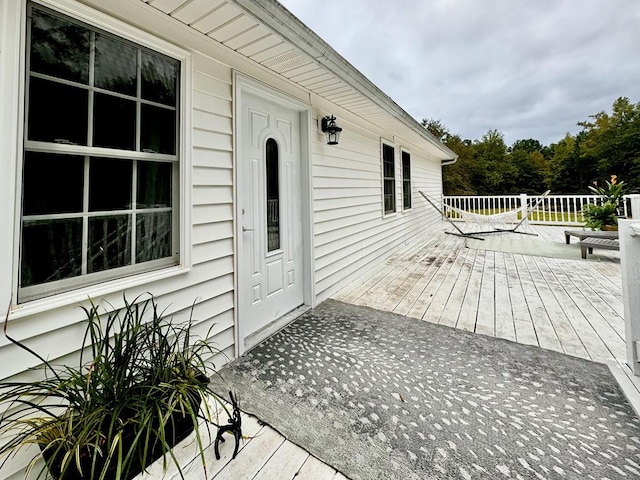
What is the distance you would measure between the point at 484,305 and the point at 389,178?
131 inches

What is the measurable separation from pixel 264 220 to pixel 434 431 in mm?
2011

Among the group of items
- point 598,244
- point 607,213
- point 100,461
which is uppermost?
point 607,213

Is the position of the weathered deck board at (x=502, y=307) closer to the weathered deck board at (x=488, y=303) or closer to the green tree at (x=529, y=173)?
the weathered deck board at (x=488, y=303)

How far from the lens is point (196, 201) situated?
1.93m

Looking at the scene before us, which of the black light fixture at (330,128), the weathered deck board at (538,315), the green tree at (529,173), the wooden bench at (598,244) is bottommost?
the weathered deck board at (538,315)

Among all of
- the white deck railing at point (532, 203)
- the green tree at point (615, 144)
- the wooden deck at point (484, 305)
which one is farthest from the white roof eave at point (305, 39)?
the green tree at point (615, 144)

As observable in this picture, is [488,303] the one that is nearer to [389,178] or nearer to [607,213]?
[389,178]

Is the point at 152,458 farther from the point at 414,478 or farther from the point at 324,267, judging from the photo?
the point at 324,267

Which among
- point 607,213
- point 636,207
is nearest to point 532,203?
point 607,213

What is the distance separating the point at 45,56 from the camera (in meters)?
1.28

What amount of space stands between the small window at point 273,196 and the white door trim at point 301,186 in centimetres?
41

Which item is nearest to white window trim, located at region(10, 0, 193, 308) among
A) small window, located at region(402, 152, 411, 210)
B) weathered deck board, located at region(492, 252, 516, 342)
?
weathered deck board, located at region(492, 252, 516, 342)

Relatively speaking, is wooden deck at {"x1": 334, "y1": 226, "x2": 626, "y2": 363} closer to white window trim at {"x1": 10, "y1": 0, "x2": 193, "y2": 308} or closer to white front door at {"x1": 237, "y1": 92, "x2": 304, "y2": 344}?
white front door at {"x1": 237, "y1": 92, "x2": 304, "y2": 344}

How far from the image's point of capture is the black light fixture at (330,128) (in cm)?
334
